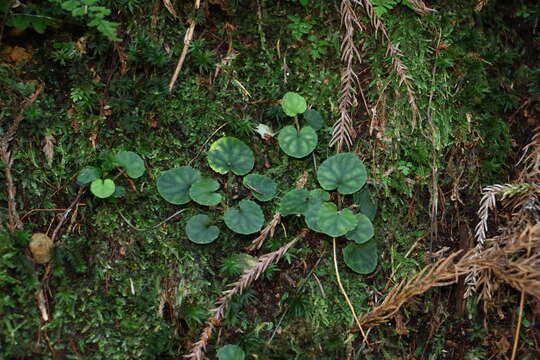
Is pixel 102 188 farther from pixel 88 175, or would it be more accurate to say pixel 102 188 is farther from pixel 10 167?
pixel 10 167

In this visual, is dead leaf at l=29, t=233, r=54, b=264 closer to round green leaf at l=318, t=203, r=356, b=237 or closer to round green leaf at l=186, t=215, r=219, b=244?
round green leaf at l=186, t=215, r=219, b=244

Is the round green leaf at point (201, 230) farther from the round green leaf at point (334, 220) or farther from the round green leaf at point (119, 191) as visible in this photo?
the round green leaf at point (334, 220)

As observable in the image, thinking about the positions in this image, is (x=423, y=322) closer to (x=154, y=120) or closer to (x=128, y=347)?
(x=128, y=347)

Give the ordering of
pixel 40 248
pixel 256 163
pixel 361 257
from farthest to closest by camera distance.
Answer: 1. pixel 256 163
2. pixel 361 257
3. pixel 40 248

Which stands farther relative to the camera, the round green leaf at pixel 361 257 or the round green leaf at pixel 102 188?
the round green leaf at pixel 361 257

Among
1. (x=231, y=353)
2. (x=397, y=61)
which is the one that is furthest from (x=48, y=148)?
(x=397, y=61)

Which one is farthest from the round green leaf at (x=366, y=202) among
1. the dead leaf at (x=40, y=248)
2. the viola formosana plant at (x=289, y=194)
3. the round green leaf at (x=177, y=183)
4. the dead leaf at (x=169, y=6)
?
the dead leaf at (x=40, y=248)

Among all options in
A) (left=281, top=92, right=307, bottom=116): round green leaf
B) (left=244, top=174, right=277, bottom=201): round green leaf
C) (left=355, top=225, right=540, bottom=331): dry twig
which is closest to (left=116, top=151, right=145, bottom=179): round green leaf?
(left=244, top=174, right=277, bottom=201): round green leaf
